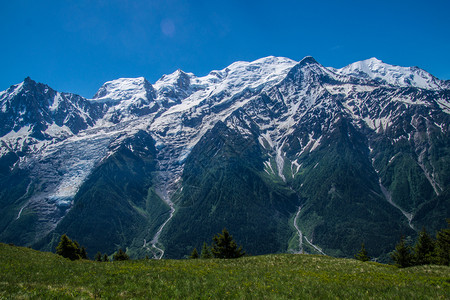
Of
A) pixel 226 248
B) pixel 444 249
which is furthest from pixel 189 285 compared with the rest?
pixel 444 249

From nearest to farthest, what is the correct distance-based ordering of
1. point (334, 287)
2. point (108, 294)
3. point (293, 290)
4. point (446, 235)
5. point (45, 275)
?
point (108, 294), point (293, 290), point (334, 287), point (45, 275), point (446, 235)

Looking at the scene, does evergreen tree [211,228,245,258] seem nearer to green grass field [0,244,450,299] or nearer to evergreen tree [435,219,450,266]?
evergreen tree [435,219,450,266]

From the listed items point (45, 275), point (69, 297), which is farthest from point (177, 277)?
point (45, 275)

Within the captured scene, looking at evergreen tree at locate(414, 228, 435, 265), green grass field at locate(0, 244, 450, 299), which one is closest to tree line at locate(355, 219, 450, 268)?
evergreen tree at locate(414, 228, 435, 265)

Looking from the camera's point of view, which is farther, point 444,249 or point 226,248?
point 226,248

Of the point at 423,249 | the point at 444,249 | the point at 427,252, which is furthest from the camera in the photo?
the point at 423,249

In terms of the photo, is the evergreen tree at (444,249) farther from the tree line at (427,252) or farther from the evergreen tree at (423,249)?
the evergreen tree at (423,249)

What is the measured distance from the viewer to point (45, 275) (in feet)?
66.4

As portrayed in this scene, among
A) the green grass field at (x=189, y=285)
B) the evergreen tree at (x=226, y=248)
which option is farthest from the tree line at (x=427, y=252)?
the green grass field at (x=189, y=285)

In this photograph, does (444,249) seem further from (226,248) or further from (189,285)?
(189,285)

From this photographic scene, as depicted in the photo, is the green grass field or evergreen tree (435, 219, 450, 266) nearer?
the green grass field

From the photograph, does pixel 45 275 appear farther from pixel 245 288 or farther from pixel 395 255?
pixel 395 255

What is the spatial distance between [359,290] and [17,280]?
23.0 meters

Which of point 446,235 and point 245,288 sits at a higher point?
point 446,235
